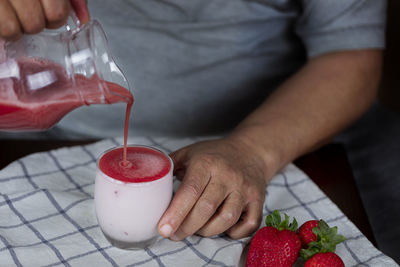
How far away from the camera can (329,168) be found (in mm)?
1143

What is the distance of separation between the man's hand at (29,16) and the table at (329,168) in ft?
1.44

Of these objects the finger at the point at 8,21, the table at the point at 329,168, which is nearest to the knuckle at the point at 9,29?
the finger at the point at 8,21

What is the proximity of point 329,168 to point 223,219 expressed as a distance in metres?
0.36

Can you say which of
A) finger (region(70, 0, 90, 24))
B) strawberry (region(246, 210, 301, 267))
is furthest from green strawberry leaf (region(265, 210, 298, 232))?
finger (region(70, 0, 90, 24))

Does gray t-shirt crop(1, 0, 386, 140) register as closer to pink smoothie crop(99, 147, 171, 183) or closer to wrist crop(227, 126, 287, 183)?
wrist crop(227, 126, 287, 183)

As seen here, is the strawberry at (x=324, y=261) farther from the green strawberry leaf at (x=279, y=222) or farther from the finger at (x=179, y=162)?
the finger at (x=179, y=162)

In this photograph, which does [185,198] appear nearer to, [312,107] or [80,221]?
[80,221]

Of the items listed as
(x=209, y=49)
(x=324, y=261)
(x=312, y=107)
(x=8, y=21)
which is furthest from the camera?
(x=209, y=49)

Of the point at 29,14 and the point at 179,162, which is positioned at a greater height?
the point at 29,14

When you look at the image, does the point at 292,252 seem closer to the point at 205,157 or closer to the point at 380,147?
the point at 205,157

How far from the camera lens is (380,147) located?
1.26 meters

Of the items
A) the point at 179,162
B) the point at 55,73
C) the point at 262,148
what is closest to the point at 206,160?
the point at 179,162

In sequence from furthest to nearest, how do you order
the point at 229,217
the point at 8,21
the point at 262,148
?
the point at 262,148 < the point at 229,217 < the point at 8,21

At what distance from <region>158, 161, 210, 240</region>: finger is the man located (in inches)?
0.8
